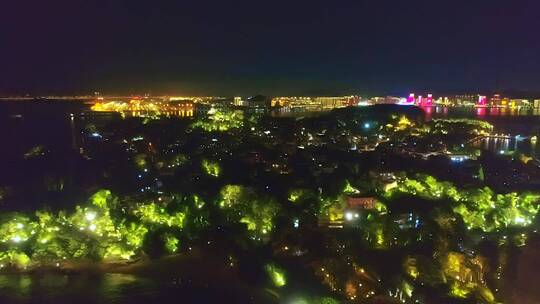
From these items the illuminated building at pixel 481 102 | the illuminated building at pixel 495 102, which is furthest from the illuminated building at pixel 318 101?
the illuminated building at pixel 495 102

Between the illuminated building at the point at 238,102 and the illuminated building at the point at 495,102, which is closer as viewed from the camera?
the illuminated building at the point at 238,102

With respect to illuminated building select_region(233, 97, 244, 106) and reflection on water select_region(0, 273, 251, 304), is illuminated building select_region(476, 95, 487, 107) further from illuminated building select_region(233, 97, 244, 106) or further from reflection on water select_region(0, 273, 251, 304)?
reflection on water select_region(0, 273, 251, 304)

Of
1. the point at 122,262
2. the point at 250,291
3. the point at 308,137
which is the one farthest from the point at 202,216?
the point at 308,137

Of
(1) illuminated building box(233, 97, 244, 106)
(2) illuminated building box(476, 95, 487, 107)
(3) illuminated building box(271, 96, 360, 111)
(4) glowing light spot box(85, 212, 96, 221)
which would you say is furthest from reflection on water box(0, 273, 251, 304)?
(2) illuminated building box(476, 95, 487, 107)

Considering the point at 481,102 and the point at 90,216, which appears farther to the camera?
the point at 481,102

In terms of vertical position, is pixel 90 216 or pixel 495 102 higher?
pixel 90 216

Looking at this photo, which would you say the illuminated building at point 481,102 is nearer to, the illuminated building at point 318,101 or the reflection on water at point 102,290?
the illuminated building at point 318,101

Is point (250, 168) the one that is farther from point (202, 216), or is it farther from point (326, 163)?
point (202, 216)

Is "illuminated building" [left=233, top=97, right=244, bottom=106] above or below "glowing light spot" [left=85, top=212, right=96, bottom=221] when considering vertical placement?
below

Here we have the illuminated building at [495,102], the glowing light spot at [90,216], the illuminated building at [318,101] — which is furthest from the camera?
the illuminated building at [495,102]

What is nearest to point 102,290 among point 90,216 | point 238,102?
point 90,216

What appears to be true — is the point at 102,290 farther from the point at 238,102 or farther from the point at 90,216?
the point at 238,102
